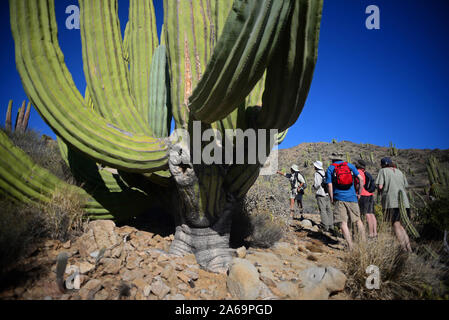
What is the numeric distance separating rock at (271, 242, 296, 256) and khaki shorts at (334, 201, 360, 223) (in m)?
1.00

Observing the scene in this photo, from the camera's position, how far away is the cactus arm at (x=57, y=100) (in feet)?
8.00

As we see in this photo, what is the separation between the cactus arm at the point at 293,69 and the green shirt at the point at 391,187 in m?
2.82

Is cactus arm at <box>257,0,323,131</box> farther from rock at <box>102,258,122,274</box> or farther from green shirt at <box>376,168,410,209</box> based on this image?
green shirt at <box>376,168,410,209</box>

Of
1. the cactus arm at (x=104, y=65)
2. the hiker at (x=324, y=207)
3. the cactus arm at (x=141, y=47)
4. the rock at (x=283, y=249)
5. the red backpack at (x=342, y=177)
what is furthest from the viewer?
the hiker at (x=324, y=207)

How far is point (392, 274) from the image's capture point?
231cm

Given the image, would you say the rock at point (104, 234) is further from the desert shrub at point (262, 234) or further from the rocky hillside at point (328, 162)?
the rocky hillside at point (328, 162)

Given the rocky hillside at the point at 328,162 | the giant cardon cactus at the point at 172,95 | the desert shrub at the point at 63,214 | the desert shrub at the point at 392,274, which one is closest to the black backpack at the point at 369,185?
the rocky hillside at the point at 328,162

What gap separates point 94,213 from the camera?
Result: 9.80 ft

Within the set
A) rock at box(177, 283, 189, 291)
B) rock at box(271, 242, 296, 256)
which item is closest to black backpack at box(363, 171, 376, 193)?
rock at box(271, 242, 296, 256)

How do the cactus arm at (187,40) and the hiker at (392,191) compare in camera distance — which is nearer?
the cactus arm at (187,40)

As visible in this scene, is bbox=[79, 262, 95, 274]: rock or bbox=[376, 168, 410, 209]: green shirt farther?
bbox=[376, 168, 410, 209]: green shirt

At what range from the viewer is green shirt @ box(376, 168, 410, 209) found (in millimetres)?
3900

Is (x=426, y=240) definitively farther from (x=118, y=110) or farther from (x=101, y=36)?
(x=101, y=36)
